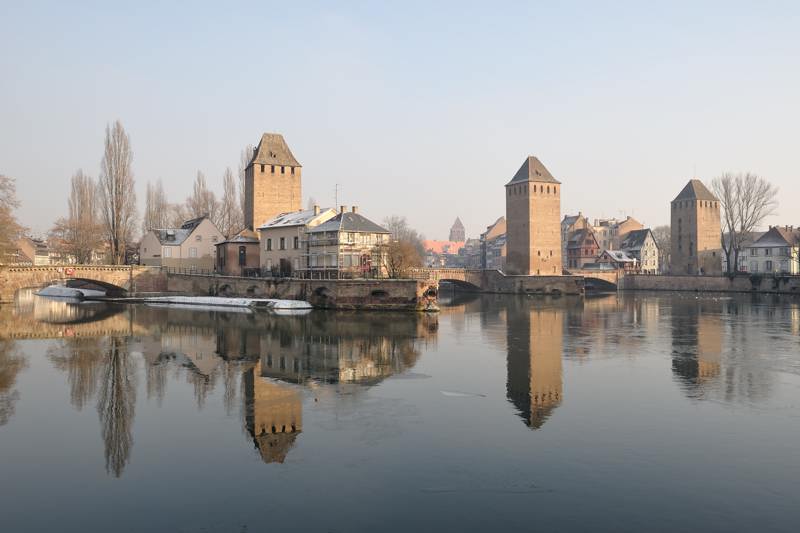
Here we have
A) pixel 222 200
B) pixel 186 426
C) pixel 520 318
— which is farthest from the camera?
pixel 222 200

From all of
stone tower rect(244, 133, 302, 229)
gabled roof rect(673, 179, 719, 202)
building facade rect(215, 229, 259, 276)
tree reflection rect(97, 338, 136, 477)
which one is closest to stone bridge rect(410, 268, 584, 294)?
stone tower rect(244, 133, 302, 229)

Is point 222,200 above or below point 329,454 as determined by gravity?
above

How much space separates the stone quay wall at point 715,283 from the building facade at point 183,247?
48269 millimetres

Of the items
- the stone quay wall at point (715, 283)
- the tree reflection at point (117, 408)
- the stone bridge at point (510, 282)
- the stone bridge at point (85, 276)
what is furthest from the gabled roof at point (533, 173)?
the tree reflection at point (117, 408)

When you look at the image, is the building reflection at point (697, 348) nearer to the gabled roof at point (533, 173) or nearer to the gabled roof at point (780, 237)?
the gabled roof at point (533, 173)

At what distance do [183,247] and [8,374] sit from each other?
40426 mm

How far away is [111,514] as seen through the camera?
938 cm

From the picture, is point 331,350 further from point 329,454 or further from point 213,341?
point 329,454

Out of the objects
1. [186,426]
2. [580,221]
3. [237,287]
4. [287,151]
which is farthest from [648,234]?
[186,426]

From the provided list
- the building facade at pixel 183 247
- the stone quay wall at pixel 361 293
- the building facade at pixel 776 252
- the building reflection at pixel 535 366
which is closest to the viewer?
the building reflection at pixel 535 366

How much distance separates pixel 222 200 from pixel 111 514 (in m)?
68.4

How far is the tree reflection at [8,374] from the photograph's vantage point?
15.5 metres

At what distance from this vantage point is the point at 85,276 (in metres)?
50.8

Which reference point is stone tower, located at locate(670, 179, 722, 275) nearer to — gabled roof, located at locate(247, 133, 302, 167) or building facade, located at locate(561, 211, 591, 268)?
building facade, located at locate(561, 211, 591, 268)
